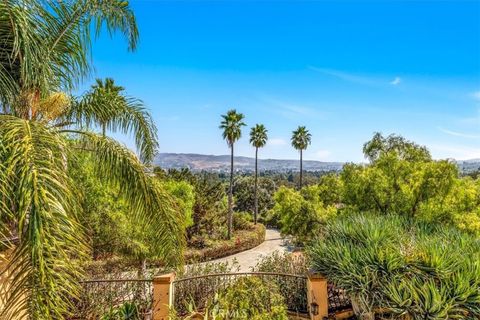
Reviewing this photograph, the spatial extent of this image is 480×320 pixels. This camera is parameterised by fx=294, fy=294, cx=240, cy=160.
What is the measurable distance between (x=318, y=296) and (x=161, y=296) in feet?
10.2

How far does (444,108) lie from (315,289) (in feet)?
47.9

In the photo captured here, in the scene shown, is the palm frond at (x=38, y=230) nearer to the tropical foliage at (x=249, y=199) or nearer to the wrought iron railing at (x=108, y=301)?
the wrought iron railing at (x=108, y=301)

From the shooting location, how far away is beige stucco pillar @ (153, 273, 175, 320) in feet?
18.8

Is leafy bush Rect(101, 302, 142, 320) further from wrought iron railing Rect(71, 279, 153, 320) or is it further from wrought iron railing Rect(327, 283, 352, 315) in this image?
wrought iron railing Rect(327, 283, 352, 315)

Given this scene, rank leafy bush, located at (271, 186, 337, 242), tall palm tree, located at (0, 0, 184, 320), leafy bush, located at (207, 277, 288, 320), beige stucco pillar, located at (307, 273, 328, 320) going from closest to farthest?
tall palm tree, located at (0, 0, 184, 320) < leafy bush, located at (207, 277, 288, 320) < beige stucco pillar, located at (307, 273, 328, 320) < leafy bush, located at (271, 186, 337, 242)

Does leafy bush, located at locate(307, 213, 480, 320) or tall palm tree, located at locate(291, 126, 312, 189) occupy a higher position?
tall palm tree, located at locate(291, 126, 312, 189)

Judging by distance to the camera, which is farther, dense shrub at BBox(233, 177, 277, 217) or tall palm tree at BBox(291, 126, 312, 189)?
dense shrub at BBox(233, 177, 277, 217)

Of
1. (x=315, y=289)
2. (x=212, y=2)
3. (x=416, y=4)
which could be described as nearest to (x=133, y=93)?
(x=212, y=2)

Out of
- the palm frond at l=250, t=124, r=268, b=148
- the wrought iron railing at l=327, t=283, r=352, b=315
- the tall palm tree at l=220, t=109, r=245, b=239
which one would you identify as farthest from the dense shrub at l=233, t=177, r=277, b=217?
the wrought iron railing at l=327, t=283, r=352, b=315

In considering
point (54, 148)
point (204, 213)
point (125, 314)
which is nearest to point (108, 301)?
point (125, 314)

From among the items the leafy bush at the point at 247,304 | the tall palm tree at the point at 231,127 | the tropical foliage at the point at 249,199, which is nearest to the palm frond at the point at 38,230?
the leafy bush at the point at 247,304

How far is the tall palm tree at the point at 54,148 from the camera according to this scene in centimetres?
229

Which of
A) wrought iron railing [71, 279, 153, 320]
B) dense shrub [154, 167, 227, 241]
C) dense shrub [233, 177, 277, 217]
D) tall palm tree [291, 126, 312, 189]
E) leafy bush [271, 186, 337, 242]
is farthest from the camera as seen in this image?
dense shrub [233, 177, 277, 217]

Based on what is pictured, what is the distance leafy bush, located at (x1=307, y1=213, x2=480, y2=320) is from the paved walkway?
12482 mm
